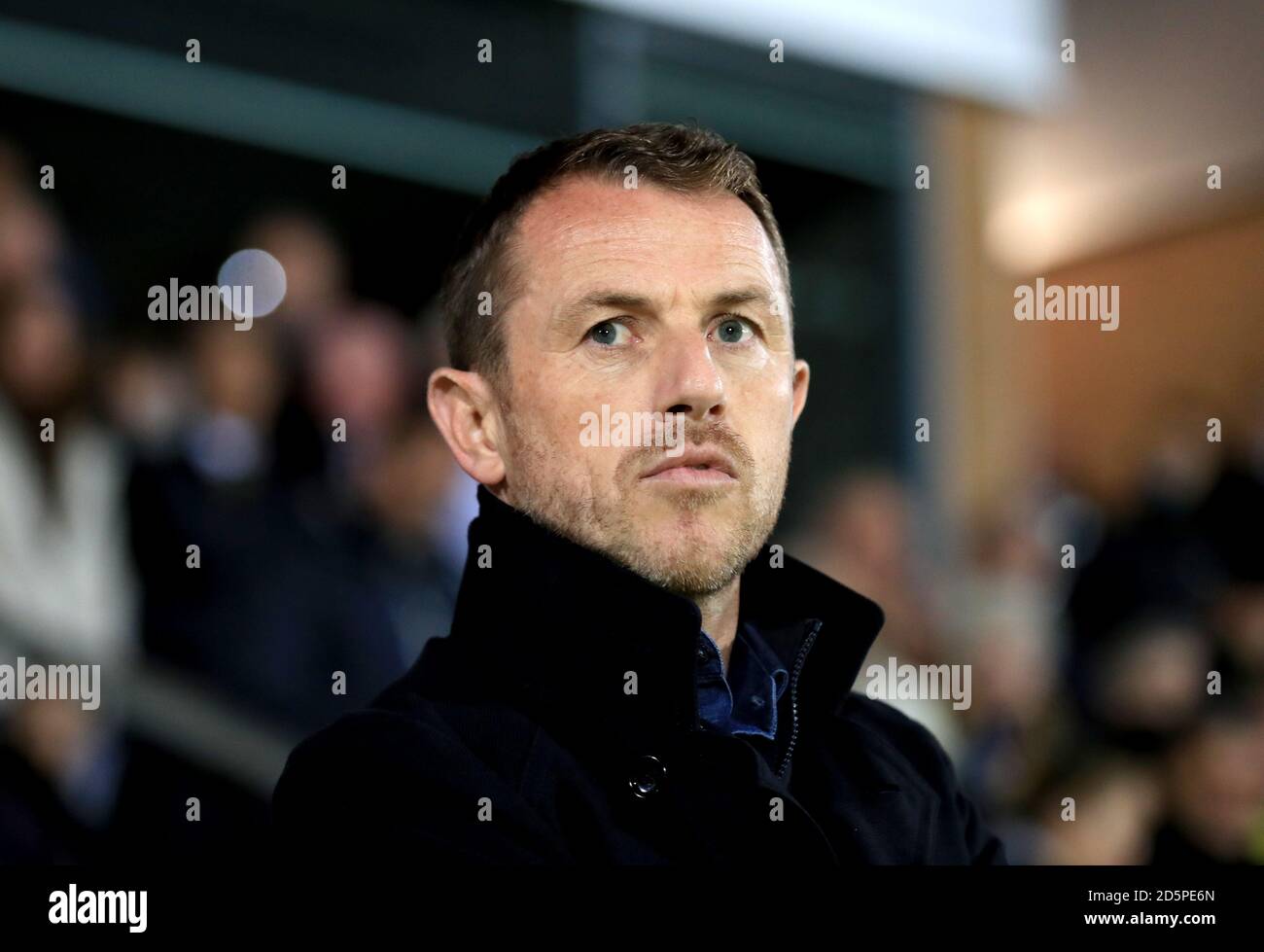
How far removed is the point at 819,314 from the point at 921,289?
26.0 inches

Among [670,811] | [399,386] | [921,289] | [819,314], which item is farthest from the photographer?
[921,289]

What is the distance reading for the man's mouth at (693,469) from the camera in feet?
5.73

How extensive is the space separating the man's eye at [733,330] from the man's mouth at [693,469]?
147 mm

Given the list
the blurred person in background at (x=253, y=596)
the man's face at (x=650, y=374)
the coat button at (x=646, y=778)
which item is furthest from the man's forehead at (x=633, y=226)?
the blurred person in background at (x=253, y=596)

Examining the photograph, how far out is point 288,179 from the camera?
16.5ft

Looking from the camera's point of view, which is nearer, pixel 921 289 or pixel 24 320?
pixel 24 320

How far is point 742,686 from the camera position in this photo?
1898 millimetres

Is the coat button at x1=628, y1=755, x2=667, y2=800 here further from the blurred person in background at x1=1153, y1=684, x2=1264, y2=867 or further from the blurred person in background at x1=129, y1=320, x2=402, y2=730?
the blurred person in background at x1=1153, y1=684, x2=1264, y2=867

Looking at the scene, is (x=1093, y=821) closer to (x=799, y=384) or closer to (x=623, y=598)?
(x=799, y=384)

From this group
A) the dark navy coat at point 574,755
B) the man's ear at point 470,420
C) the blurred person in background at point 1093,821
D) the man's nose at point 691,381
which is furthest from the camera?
the blurred person in background at point 1093,821

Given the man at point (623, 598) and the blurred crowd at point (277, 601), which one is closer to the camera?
the man at point (623, 598)

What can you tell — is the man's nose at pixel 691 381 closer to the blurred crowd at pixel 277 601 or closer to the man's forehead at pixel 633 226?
the man's forehead at pixel 633 226
